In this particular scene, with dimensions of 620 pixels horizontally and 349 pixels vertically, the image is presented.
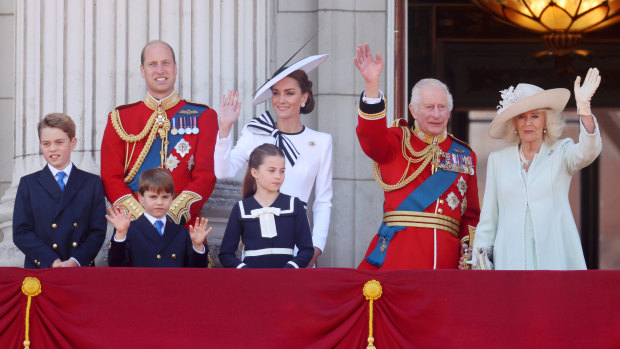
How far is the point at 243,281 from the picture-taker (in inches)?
235

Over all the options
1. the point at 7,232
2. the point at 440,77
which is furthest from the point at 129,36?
the point at 440,77

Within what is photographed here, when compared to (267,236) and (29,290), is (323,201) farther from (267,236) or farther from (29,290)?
(29,290)

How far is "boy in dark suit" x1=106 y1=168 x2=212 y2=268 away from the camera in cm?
646

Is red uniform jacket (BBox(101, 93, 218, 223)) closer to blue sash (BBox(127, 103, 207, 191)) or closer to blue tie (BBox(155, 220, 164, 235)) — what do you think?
blue sash (BBox(127, 103, 207, 191))

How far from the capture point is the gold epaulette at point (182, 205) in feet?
22.1

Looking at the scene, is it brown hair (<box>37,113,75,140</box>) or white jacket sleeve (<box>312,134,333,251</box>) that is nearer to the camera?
brown hair (<box>37,113,75,140</box>)

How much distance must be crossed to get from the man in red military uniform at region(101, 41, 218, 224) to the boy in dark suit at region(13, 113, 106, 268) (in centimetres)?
25

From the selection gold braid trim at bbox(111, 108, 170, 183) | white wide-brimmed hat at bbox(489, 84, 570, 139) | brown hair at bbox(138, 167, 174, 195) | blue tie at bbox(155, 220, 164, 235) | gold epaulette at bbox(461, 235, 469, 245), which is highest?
white wide-brimmed hat at bbox(489, 84, 570, 139)

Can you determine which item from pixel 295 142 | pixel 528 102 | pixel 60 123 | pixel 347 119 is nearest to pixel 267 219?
pixel 295 142

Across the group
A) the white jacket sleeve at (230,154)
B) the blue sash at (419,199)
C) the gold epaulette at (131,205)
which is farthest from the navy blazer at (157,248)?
the blue sash at (419,199)

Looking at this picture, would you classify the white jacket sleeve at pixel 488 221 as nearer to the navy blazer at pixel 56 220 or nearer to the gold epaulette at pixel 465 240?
the gold epaulette at pixel 465 240

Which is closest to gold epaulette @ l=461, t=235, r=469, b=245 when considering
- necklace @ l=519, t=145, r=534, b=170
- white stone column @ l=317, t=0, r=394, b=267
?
necklace @ l=519, t=145, r=534, b=170

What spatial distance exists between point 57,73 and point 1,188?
1.21m

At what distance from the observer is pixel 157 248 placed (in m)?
6.49
